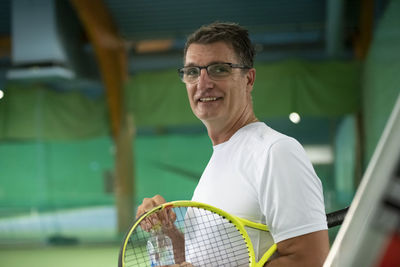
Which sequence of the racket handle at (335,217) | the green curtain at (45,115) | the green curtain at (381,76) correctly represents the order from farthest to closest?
the green curtain at (45,115) → the green curtain at (381,76) → the racket handle at (335,217)

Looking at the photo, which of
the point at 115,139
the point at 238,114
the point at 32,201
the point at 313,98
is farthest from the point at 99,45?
the point at 238,114

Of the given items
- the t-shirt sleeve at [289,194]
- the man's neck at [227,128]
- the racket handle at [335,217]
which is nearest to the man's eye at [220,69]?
the man's neck at [227,128]

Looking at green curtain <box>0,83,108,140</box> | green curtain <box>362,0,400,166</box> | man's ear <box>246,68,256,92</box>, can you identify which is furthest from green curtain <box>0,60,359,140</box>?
man's ear <box>246,68,256,92</box>

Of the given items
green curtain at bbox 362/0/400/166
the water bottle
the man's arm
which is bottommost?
the man's arm

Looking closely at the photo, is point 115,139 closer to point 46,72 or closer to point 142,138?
point 142,138

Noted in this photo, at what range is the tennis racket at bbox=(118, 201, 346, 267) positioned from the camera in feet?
2.75

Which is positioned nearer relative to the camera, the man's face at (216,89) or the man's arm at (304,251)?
the man's arm at (304,251)

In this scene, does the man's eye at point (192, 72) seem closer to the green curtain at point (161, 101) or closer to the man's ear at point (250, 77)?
the man's ear at point (250, 77)

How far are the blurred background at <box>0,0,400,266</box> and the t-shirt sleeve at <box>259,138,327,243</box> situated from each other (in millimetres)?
4268

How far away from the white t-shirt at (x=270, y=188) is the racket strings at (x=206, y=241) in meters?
0.03

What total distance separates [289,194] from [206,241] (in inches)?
7.6

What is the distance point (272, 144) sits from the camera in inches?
32.8

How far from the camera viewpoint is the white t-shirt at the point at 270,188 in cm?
80

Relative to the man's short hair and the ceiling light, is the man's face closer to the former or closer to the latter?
the man's short hair
